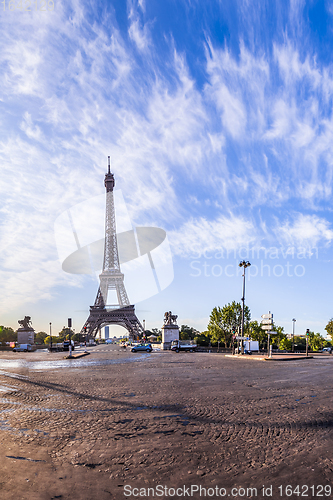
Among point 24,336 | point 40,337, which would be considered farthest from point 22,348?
point 40,337

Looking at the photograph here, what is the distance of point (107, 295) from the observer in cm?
9512

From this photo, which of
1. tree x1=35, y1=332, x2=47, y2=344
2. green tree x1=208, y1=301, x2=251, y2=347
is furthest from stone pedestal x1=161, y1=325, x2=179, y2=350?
tree x1=35, y1=332, x2=47, y2=344

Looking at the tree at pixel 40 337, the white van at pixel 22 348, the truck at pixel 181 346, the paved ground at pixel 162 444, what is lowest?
the tree at pixel 40 337

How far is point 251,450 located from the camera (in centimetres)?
504

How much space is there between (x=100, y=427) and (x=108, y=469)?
2.00 metres

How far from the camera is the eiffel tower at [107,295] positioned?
83500 mm

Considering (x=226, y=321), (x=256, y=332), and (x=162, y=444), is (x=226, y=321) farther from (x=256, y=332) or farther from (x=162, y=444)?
(x=162, y=444)

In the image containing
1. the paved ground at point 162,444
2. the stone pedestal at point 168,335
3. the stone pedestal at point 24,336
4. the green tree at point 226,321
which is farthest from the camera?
the green tree at point 226,321

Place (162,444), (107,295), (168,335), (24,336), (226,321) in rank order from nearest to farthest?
(162,444) < (24,336) < (168,335) < (226,321) < (107,295)

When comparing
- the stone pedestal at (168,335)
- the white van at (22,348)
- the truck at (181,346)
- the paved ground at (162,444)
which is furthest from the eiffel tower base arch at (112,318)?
the paved ground at (162,444)

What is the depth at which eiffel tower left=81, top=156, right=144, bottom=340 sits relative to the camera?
83.5 meters

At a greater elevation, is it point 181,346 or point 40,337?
point 181,346

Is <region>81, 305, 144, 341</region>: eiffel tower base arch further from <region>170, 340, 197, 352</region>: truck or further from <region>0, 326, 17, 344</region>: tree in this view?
<region>170, 340, 197, 352</region>: truck

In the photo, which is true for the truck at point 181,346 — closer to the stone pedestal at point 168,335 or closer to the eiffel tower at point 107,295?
the stone pedestal at point 168,335
